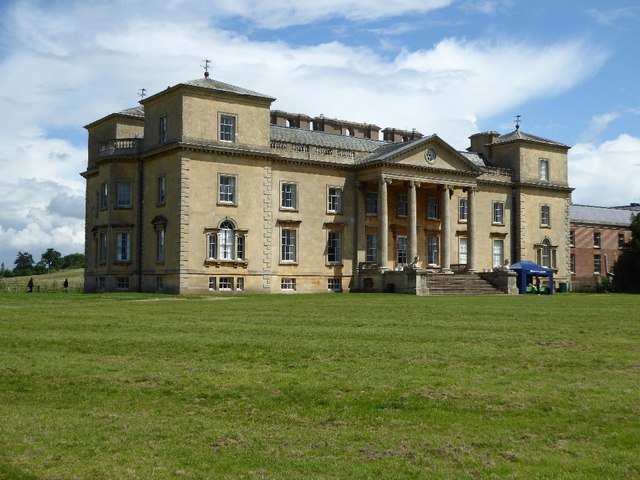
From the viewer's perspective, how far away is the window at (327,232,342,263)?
180 ft

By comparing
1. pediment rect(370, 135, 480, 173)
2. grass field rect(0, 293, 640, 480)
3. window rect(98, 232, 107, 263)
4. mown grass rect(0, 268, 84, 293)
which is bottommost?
grass field rect(0, 293, 640, 480)

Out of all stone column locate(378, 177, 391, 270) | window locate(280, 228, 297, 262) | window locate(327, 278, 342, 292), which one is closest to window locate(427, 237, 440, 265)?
stone column locate(378, 177, 391, 270)

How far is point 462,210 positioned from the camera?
62281mm

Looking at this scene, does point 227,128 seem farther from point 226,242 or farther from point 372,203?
point 372,203

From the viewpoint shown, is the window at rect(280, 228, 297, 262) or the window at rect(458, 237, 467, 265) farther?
the window at rect(458, 237, 467, 265)

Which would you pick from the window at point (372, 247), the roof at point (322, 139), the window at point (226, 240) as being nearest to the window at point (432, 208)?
the window at point (372, 247)

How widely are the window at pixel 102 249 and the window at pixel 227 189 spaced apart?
8.89 m

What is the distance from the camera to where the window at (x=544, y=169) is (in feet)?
221

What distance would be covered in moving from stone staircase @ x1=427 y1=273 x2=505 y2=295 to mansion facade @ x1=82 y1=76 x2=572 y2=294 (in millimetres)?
1697

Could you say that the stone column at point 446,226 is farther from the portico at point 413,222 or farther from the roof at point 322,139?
the roof at point 322,139

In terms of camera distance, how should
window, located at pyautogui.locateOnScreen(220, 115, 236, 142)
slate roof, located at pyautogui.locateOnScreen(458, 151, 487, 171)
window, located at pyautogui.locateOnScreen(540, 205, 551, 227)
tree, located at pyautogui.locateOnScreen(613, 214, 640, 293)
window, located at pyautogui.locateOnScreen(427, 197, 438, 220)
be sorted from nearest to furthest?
window, located at pyautogui.locateOnScreen(220, 115, 236, 142) → window, located at pyautogui.locateOnScreen(427, 197, 438, 220) → slate roof, located at pyautogui.locateOnScreen(458, 151, 487, 171) → window, located at pyautogui.locateOnScreen(540, 205, 551, 227) → tree, located at pyautogui.locateOnScreen(613, 214, 640, 293)

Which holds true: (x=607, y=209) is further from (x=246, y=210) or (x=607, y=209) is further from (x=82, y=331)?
(x=82, y=331)

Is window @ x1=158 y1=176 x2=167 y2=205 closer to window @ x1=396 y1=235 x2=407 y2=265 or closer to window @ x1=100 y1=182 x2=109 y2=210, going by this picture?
window @ x1=100 y1=182 x2=109 y2=210

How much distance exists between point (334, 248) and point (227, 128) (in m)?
11.3
